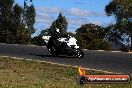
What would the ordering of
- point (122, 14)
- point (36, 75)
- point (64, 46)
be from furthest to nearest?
point (122, 14), point (64, 46), point (36, 75)

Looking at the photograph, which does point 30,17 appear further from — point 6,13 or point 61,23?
point 61,23

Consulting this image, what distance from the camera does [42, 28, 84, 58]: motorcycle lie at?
924 inches

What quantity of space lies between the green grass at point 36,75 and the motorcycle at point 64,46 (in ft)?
12.8

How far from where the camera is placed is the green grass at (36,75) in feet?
44.4

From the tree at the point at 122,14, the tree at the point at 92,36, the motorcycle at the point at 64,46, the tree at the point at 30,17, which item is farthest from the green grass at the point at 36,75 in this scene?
the tree at the point at 30,17

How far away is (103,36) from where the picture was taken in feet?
161

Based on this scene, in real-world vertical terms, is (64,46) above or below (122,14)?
Result: below

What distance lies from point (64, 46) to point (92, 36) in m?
31.4

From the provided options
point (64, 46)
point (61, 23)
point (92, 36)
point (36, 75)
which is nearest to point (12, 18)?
point (61, 23)

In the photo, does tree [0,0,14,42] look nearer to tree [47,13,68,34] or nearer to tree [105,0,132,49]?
tree [47,13,68,34]

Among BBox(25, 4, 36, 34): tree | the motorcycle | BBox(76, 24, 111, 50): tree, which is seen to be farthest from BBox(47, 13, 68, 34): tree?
the motorcycle

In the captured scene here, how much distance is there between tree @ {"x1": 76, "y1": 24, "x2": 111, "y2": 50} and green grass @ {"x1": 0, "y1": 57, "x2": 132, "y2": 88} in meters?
20.4

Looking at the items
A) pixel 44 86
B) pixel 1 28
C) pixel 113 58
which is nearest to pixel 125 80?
pixel 44 86

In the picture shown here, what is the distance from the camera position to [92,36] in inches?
2164
